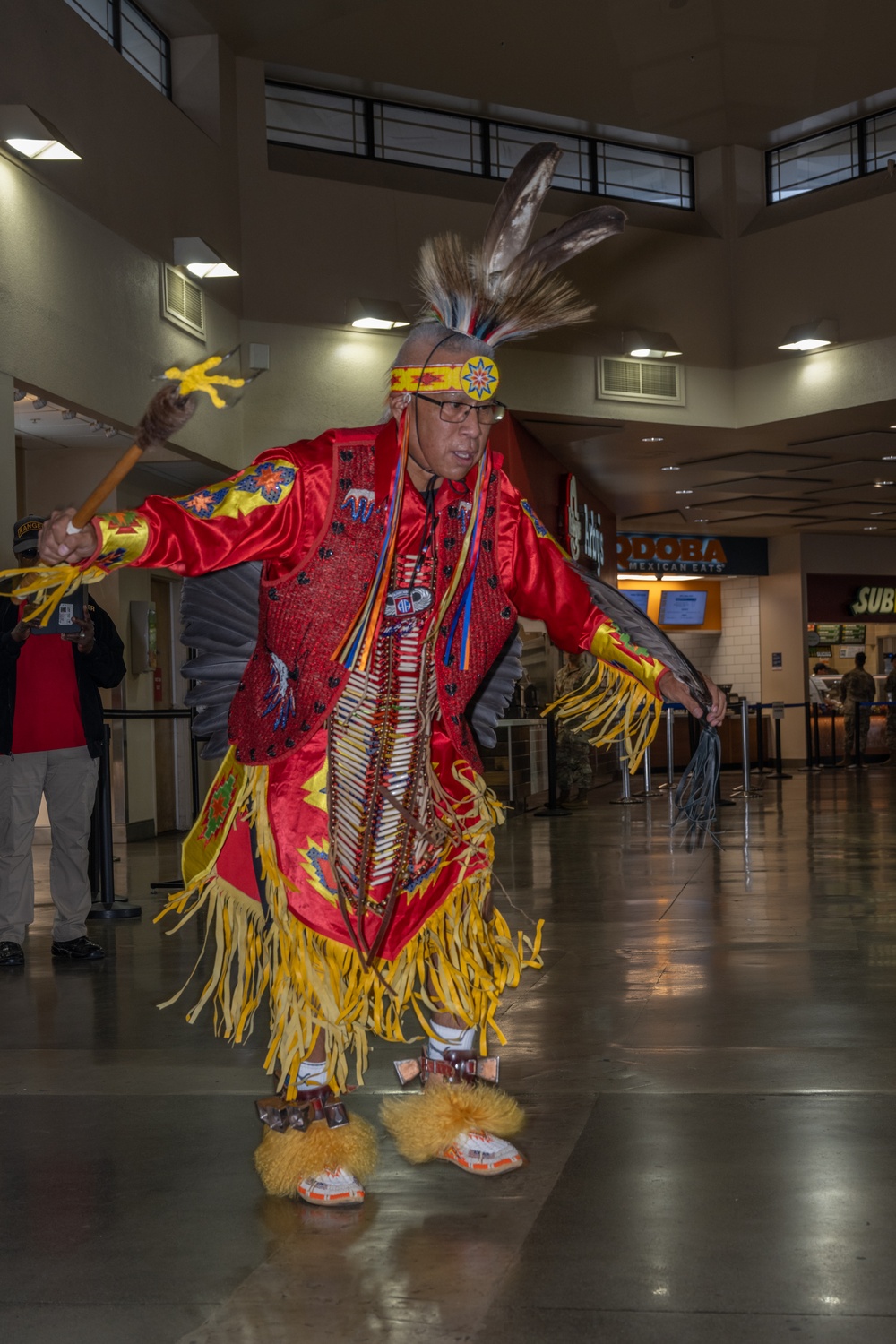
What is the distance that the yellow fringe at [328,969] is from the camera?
7.51ft

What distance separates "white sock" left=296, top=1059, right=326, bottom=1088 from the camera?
235cm

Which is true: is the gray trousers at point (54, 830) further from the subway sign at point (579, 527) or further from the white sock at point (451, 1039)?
the subway sign at point (579, 527)

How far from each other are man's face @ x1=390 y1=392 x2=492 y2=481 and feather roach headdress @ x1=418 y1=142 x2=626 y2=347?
159 millimetres

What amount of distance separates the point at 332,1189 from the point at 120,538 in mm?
1132

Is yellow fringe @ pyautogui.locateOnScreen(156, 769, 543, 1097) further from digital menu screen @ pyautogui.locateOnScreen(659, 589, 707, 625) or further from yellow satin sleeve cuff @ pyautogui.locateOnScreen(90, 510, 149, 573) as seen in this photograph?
digital menu screen @ pyautogui.locateOnScreen(659, 589, 707, 625)

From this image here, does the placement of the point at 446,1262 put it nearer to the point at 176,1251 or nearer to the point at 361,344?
the point at 176,1251

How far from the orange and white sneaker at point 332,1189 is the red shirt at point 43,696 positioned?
2759mm

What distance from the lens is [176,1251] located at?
2.02 meters

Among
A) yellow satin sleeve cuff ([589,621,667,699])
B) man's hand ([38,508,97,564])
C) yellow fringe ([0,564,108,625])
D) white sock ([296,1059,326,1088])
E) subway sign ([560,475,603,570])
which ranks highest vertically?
subway sign ([560,475,603,570])

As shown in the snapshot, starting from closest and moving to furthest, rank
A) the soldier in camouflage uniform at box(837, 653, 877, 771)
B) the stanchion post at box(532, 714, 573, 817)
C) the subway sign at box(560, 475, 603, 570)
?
the stanchion post at box(532, 714, 573, 817) < the subway sign at box(560, 475, 603, 570) < the soldier in camouflage uniform at box(837, 653, 877, 771)

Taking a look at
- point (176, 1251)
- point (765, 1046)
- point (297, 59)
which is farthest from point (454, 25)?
point (176, 1251)

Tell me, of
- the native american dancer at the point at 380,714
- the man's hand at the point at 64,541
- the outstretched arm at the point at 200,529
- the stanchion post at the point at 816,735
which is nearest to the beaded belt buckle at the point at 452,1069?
the native american dancer at the point at 380,714

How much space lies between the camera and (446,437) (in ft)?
7.57

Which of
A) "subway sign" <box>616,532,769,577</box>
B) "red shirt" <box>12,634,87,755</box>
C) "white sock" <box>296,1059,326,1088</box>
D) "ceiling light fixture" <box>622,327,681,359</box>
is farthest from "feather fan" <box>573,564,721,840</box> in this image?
"subway sign" <box>616,532,769,577</box>
